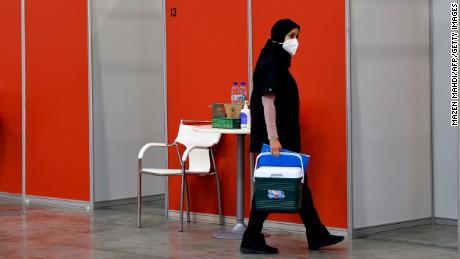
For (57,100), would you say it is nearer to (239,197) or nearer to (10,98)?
(10,98)

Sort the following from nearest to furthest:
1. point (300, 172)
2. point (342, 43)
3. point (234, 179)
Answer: point (300, 172)
point (342, 43)
point (234, 179)

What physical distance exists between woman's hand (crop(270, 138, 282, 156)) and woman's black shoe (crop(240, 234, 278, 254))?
1.87 ft

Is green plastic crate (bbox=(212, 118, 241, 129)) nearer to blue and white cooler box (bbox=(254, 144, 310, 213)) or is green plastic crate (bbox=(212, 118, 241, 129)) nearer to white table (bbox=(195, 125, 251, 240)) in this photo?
white table (bbox=(195, 125, 251, 240))

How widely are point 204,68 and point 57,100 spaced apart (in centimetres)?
199

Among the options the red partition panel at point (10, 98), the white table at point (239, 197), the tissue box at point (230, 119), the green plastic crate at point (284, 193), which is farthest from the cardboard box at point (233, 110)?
the red partition panel at point (10, 98)

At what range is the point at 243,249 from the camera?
6035 mm

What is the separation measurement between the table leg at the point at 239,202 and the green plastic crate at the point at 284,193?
33.6 inches

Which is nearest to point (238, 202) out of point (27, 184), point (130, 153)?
point (130, 153)

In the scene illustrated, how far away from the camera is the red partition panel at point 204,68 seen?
720cm

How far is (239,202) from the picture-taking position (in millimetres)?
6809

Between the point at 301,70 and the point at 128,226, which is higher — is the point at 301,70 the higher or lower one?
the higher one

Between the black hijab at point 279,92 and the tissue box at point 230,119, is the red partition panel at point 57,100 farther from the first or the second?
the black hijab at point 279,92

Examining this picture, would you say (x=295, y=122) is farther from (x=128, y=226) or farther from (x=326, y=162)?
(x=128, y=226)

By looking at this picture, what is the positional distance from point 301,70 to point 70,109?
9.17ft
